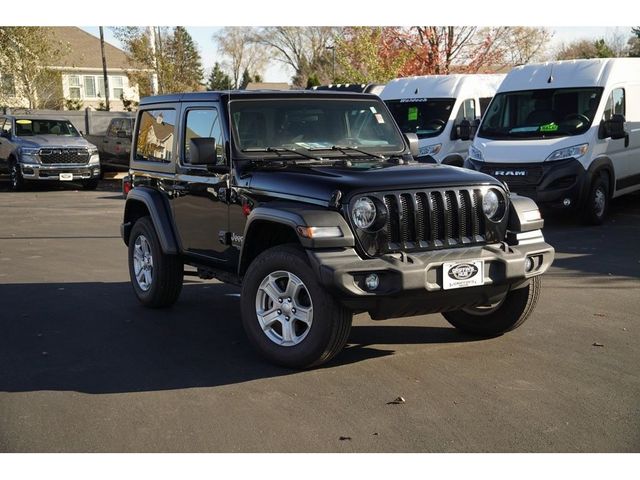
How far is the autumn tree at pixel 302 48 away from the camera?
65438 mm

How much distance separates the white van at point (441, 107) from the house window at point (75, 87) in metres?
45.0

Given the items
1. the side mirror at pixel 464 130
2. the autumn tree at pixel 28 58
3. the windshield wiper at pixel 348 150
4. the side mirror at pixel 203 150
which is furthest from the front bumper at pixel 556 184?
the autumn tree at pixel 28 58

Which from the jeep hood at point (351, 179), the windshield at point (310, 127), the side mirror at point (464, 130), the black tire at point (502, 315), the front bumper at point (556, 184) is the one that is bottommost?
the black tire at point (502, 315)

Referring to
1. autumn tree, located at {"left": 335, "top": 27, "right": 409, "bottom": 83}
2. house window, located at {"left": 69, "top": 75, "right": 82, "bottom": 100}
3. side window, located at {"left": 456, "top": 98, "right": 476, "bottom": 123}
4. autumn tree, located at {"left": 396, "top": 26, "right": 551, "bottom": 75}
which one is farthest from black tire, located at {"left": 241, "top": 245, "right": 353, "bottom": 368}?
house window, located at {"left": 69, "top": 75, "right": 82, "bottom": 100}

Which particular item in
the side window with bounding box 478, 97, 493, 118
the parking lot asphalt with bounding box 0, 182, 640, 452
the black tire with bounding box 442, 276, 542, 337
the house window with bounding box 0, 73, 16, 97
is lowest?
the parking lot asphalt with bounding box 0, 182, 640, 452

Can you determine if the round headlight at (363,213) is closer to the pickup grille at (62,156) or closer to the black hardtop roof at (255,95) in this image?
the black hardtop roof at (255,95)

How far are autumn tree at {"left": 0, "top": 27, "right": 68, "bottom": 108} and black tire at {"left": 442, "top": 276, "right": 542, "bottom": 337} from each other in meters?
31.3

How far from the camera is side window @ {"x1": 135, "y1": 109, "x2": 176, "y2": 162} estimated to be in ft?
25.9

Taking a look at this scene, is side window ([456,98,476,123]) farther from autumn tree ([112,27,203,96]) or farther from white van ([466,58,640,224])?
autumn tree ([112,27,203,96])

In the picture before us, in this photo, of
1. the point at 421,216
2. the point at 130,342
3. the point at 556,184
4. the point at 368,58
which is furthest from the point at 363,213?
the point at 368,58

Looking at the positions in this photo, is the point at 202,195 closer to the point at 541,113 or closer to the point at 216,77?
the point at 541,113

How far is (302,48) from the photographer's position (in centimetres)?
7006

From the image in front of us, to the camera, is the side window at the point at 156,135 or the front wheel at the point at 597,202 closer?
the side window at the point at 156,135

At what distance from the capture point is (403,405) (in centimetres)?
522
